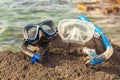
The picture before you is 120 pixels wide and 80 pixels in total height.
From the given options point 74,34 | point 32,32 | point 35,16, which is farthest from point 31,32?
point 35,16

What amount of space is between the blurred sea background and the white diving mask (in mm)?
1526

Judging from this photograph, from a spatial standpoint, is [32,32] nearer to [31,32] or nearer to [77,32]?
[31,32]

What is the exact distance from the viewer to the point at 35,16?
8148 millimetres

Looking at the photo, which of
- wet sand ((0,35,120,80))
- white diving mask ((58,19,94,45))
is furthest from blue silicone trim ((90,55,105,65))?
white diving mask ((58,19,94,45))

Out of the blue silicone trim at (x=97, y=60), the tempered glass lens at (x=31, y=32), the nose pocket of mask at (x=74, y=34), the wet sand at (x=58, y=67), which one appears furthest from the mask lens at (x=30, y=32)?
the blue silicone trim at (x=97, y=60)

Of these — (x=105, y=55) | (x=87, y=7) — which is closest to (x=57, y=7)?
(x=87, y=7)

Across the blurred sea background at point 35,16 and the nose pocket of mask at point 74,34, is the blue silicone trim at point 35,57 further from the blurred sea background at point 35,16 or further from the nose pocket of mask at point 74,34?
the blurred sea background at point 35,16

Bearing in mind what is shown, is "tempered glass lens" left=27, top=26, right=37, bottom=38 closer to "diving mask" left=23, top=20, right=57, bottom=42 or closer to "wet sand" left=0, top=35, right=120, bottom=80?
"diving mask" left=23, top=20, right=57, bottom=42

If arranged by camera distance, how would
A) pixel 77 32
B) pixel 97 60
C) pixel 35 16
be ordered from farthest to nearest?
pixel 35 16 → pixel 77 32 → pixel 97 60

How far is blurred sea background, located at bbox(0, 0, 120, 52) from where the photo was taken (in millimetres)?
6232

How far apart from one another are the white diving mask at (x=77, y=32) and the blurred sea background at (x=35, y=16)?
1.53m

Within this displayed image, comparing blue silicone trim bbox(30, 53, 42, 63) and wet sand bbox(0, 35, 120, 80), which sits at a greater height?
blue silicone trim bbox(30, 53, 42, 63)

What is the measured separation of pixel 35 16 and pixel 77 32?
4.16 meters

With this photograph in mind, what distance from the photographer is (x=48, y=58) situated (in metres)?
3.84
